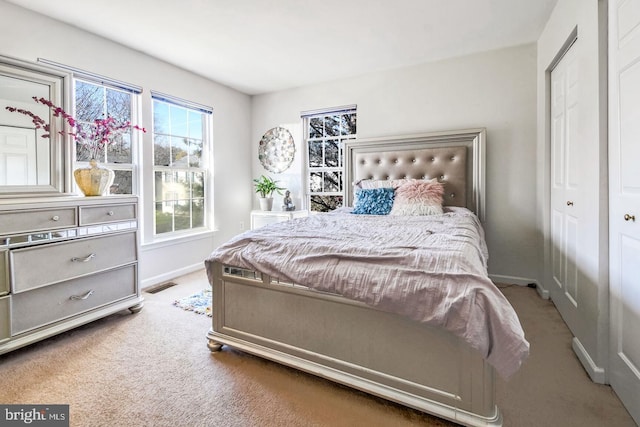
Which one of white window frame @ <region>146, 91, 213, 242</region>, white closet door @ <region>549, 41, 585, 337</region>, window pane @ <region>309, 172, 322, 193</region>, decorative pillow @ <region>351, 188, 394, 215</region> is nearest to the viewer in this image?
white closet door @ <region>549, 41, 585, 337</region>

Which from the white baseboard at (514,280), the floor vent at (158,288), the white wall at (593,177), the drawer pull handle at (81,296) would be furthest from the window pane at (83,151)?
the white baseboard at (514,280)

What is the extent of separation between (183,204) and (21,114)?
1.77 m

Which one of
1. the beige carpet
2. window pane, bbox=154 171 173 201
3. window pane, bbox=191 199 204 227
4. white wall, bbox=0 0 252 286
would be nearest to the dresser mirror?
white wall, bbox=0 0 252 286

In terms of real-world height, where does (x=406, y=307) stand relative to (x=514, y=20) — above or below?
below

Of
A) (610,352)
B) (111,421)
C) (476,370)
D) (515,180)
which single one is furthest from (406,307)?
(515,180)

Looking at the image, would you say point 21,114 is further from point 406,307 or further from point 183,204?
point 406,307

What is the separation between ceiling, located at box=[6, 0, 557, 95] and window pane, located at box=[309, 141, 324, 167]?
1.03 m

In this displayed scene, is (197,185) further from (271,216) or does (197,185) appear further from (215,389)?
(215,389)

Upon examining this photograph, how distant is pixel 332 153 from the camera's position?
4.26 meters

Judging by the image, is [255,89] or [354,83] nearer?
[354,83]

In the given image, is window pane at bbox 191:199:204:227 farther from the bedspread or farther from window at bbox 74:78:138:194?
the bedspread

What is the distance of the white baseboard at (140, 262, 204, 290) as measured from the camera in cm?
325

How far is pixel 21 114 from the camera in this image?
2.24 metres

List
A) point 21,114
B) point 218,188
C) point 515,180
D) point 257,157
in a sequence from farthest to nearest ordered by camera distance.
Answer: point 257,157 < point 218,188 < point 515,180 < point 21,114
